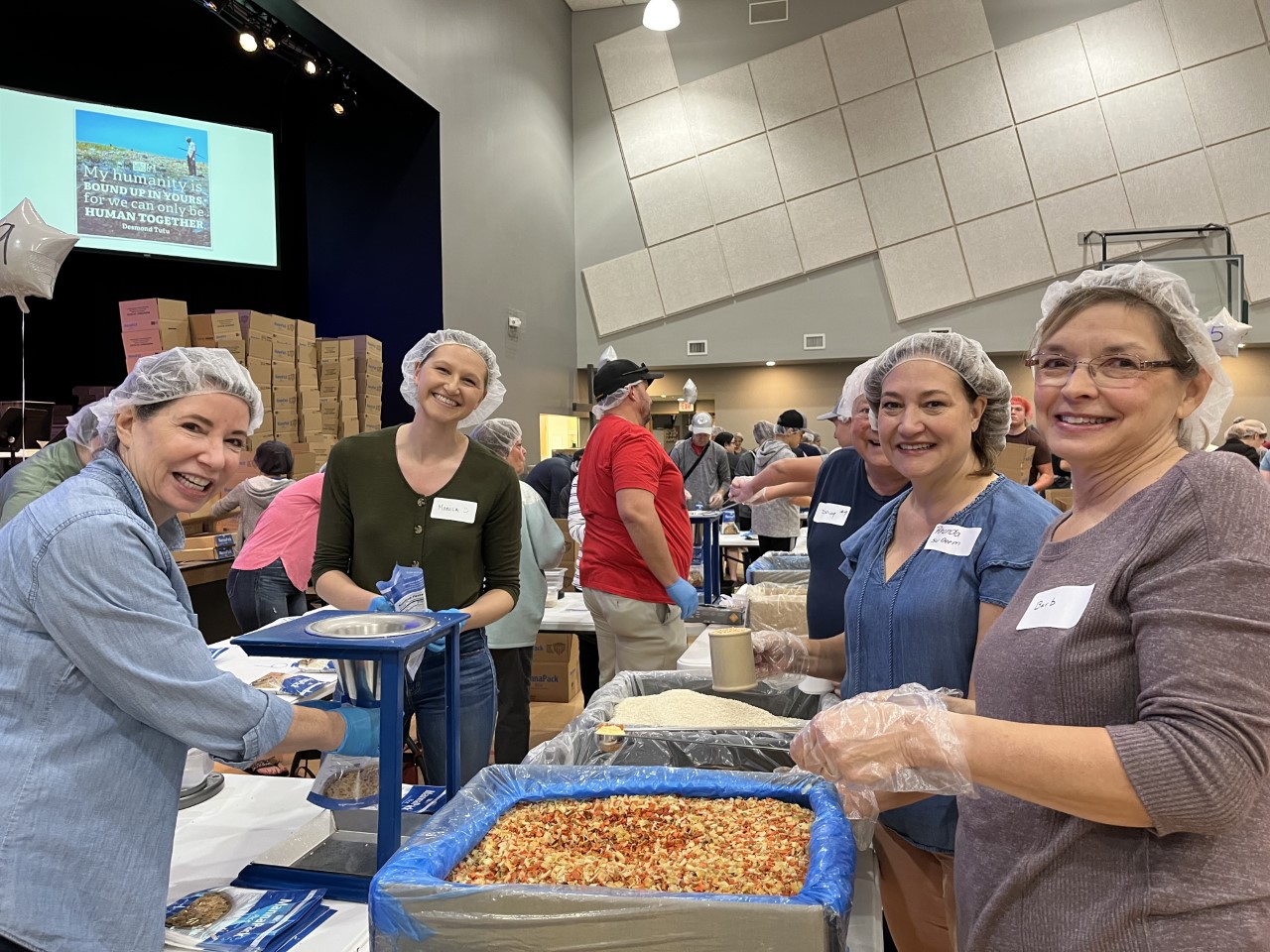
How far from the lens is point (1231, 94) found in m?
9.98

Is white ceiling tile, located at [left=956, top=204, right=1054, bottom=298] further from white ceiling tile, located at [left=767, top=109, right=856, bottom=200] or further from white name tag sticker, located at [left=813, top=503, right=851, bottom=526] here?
white name tag sticker, located at [left=813, top=503, right=851, bottom=526]

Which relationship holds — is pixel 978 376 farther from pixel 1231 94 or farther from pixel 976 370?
pixel 1231 94

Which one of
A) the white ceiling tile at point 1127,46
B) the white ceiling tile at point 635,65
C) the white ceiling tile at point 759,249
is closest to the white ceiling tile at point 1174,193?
the white ceiling tile at point 1127,46

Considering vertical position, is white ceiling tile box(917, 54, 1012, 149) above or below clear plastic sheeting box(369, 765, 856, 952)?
above

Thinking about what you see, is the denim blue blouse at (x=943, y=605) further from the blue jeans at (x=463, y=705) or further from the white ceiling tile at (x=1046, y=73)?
the white ceiling tile at (x=1046, y=73)

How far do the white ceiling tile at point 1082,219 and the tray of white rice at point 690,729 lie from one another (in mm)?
10061

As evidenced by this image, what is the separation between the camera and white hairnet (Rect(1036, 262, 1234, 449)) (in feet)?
3.26

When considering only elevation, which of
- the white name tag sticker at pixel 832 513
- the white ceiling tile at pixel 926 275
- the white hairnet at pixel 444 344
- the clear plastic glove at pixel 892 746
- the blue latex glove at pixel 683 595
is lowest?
the clear plastic glove at pixel 892 746

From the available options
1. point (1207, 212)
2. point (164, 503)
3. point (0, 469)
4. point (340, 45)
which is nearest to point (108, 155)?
point (340, 45)

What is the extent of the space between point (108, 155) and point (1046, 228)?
987 cm

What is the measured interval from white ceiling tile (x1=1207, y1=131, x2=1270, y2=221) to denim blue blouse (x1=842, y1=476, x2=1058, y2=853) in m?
11.0

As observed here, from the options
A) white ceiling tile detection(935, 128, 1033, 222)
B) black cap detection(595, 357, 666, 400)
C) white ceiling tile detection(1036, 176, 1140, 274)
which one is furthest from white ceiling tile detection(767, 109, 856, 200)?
black cap detection(595, 357, 666, 400)

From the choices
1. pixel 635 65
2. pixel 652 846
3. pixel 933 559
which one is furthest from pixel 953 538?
pixel 635 65

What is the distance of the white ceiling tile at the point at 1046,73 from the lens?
10.3 m
